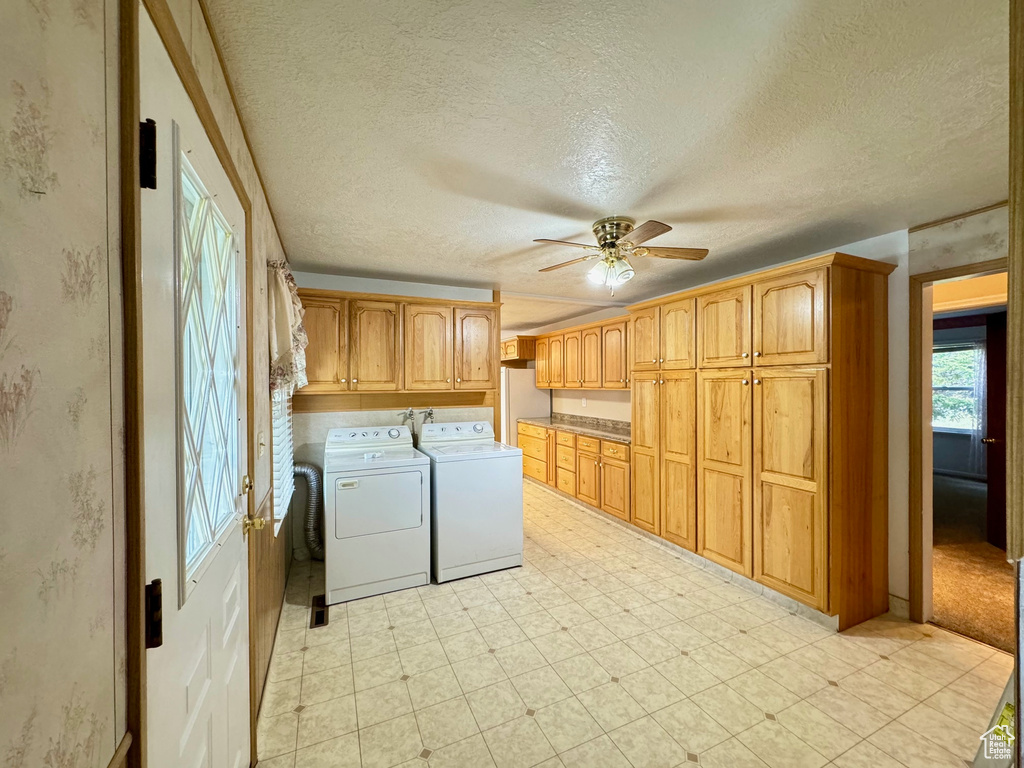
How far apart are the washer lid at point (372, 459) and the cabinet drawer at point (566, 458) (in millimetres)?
2094

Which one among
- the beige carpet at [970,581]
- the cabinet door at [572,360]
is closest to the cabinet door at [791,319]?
the beige carpet at [970,581]

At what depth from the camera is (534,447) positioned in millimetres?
5680

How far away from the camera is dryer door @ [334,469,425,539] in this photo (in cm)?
279

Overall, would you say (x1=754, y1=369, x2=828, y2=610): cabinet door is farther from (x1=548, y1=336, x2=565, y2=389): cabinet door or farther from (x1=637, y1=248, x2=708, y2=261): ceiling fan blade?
(x1=548, y1=336, x2=565, y2=389): cabinet door

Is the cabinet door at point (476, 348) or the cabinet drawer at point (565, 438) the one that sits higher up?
the cabinet door at point (476, 348)

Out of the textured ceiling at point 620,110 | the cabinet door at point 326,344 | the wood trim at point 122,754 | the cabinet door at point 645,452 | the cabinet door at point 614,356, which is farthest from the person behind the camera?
the cabinet door at point 614,356

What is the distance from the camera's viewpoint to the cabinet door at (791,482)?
239cm

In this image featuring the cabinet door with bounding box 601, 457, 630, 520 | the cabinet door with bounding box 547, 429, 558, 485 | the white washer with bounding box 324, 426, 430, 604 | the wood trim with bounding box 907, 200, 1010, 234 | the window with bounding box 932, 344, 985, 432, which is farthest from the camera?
the window with bounding box 932, 344, 985, 432

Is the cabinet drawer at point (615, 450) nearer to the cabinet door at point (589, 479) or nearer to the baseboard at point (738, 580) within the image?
the cabinet door at point (589, 479)

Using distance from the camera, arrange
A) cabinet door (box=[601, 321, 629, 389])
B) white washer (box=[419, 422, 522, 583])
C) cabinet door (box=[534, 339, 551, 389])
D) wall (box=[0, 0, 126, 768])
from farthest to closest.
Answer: cabinet door (box=[534, 339, 551, 389])
cabinet door (box=[601, 321, 629, 389])
white washer (box=[419, 422, 522, 583])
wall (box=[0, 0, 126, 768])

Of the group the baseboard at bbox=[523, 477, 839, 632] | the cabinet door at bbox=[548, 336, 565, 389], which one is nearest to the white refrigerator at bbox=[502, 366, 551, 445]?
the cabinet door at bbox=[548, 336, 565, 389]

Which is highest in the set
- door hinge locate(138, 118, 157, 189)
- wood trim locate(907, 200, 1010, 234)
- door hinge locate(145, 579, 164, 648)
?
wood trim locate(907, 200, 1010, 234)

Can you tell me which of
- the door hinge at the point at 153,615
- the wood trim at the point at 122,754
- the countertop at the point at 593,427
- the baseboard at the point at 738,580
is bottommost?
the baseboard at the point at 738,580

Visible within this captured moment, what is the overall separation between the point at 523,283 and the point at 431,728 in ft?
10.7
